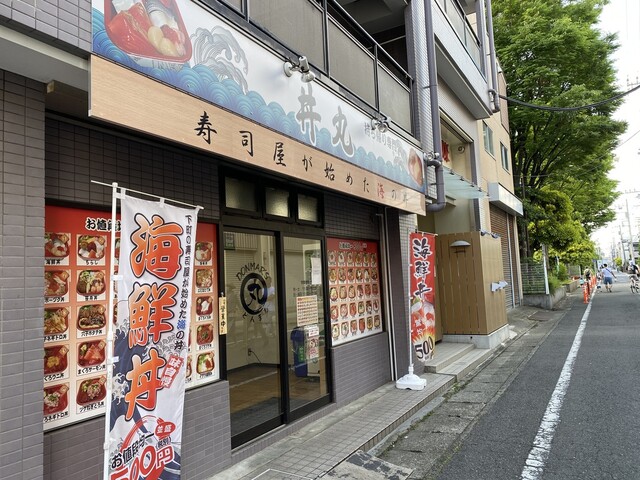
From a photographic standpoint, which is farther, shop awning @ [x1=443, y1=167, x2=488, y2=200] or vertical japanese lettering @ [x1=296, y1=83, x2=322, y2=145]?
shop awning @ [x1=443, y1=167, x2=488, y2=200]

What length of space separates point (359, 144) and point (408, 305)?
3.45 metres

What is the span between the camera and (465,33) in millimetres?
13203

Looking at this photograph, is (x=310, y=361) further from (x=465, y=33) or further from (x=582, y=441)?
(x=465, y=33)

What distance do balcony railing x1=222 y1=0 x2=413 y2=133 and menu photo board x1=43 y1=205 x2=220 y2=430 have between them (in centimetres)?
253

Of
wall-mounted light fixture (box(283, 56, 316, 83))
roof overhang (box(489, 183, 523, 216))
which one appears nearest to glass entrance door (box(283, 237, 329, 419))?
wall-mounted light fixture (box(283, 56, 316, 83))

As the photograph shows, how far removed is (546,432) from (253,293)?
4.06m

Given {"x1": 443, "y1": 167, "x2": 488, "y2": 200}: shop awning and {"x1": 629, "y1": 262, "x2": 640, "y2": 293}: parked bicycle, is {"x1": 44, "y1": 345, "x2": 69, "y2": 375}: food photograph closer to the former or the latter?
{"x1": 443, "y1": 167, "x2": 488, "y2": 200}: shop awning

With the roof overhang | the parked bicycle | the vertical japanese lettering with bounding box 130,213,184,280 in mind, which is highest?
the roof overhang

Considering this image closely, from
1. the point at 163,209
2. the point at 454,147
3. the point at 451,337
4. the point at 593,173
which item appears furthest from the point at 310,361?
the point at 593,173

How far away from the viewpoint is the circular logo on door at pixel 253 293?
17.9 feet

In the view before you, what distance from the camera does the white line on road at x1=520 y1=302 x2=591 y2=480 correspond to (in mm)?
4504

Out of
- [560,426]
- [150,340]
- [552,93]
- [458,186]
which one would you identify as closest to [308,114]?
[150,340]

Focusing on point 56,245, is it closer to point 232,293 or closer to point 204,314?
point 204,314

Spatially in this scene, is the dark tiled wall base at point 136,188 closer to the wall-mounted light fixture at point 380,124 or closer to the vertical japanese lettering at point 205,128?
the vertical japanese lettering at point 205,128
